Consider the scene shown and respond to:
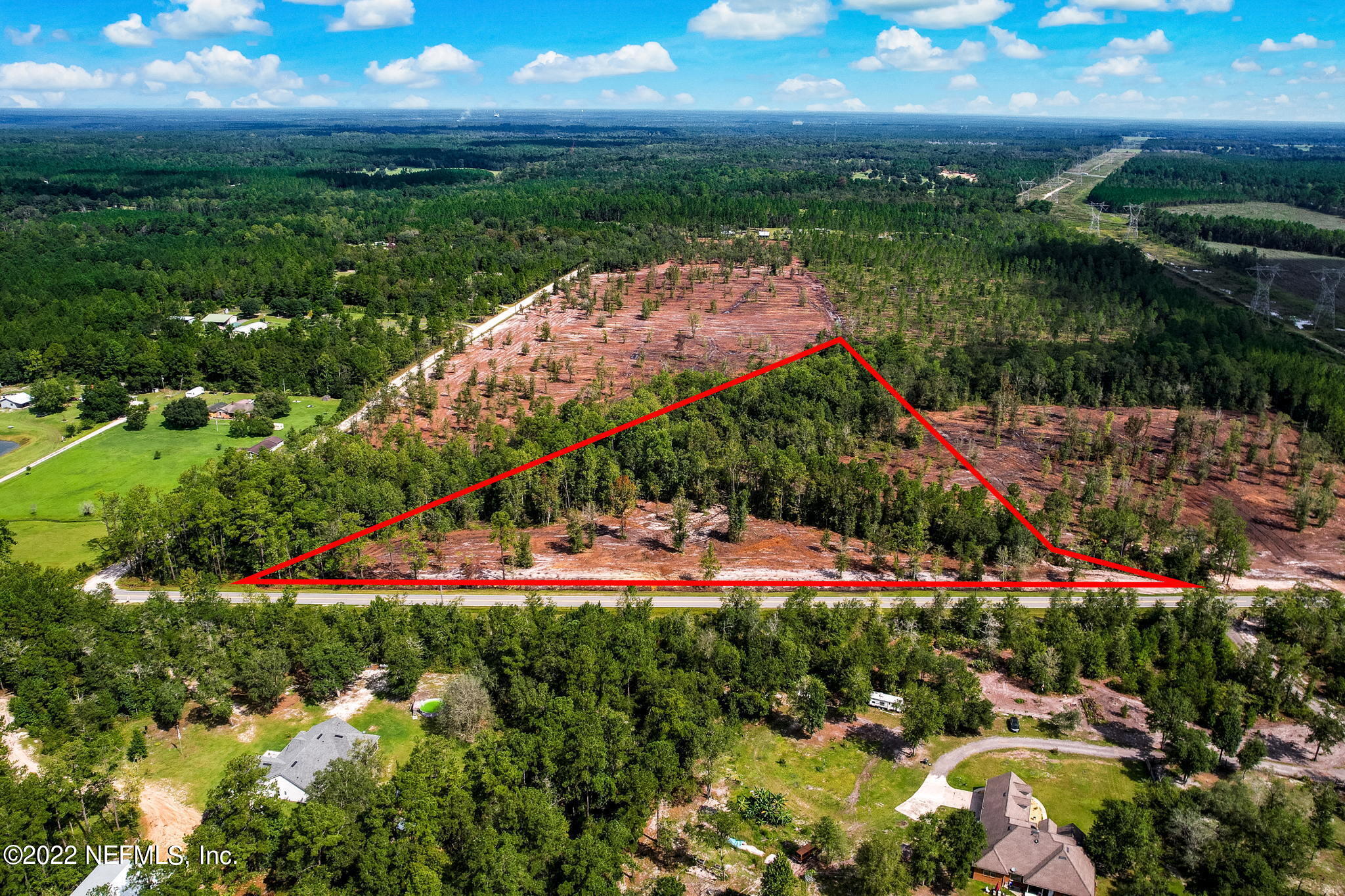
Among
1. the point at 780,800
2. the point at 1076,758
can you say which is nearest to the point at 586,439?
the point at 780,800

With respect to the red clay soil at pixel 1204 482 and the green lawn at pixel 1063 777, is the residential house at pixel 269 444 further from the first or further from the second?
the green lawn at pixel 1063 777

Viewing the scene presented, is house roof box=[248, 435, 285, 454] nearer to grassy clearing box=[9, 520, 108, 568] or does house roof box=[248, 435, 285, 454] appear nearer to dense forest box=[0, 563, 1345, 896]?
grassy clearing box=[9, 520, 108, 568]

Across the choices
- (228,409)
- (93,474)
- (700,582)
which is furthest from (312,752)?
(228,409)

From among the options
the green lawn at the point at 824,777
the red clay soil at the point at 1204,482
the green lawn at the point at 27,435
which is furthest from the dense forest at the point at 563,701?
the green lawn at the point at 27,435

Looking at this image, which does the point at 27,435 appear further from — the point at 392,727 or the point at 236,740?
the point at 392,727

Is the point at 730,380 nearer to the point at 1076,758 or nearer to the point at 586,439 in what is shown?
the point at 586,439
